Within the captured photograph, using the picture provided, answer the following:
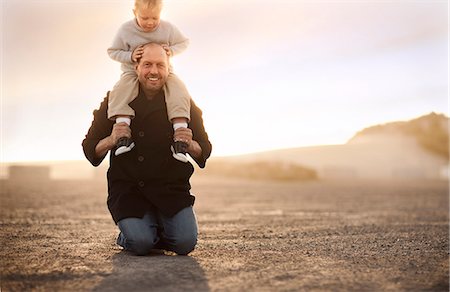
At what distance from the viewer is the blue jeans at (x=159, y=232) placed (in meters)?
4.32

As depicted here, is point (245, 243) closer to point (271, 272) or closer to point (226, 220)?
point (271, 272)

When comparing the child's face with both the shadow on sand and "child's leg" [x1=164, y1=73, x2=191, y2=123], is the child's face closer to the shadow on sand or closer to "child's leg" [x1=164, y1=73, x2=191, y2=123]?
"child's leg" [x1=164, y1=73, x2=191, y2=123]

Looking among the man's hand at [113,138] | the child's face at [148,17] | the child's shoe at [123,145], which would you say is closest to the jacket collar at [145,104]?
the man's hand at [113,138]

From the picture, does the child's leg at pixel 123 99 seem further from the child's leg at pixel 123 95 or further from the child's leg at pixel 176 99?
the child's leg at pixel 176 99

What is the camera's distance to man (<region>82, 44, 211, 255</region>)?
4.36m

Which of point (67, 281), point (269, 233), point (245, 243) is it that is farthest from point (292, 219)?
point (67, 281)

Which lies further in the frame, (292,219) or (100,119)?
(292,219)

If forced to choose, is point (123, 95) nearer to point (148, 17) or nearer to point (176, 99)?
point (176, 99)

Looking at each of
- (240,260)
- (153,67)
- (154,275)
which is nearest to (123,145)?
(153,67)

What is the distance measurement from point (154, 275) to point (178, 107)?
1.31 meters

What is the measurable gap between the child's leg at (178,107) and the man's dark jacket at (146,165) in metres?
0.16

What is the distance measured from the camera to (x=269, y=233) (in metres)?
6.12

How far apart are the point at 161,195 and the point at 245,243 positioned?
115 cm

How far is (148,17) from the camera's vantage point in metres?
4.21
